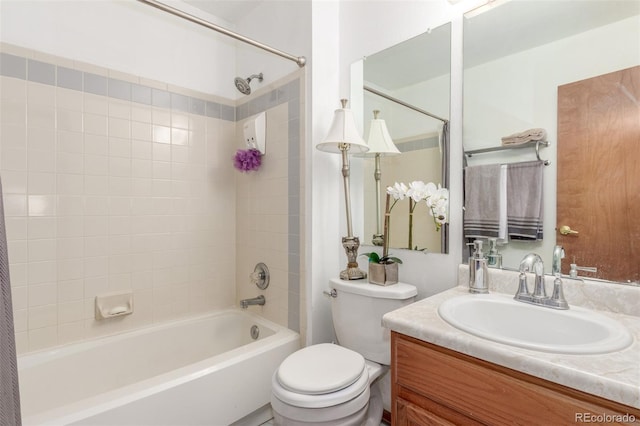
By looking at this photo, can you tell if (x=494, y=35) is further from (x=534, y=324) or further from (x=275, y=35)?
(x=275, y=35)

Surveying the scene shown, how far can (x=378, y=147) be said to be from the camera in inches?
63.5

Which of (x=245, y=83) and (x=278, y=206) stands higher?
(x=245, y=83)

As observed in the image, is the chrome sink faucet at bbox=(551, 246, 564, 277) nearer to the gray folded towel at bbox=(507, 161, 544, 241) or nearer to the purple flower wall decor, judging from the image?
the gray folded towel at bbox=(507, 161, 544, 241)

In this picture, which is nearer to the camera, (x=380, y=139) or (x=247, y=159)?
(x=380, y=139)

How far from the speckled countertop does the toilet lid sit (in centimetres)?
36

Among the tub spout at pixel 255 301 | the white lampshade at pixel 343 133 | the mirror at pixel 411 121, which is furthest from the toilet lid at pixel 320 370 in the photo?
the white lampshade at pixel 343 133

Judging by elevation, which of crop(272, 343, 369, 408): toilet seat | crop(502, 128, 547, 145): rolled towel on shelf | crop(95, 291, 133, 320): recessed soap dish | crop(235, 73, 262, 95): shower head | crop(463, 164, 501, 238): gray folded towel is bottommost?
crop(272, 343, 369, 408): toilet seat

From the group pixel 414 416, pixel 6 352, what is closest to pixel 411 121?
pixel 414 416

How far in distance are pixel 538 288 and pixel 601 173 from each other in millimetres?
411

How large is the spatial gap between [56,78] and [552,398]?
7.49 feet

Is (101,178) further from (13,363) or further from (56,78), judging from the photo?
(13,363)

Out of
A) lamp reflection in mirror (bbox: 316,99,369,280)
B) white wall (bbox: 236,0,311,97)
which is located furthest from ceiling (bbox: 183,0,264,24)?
lamp reflection in mirror (bbox: 316,99,369,280)

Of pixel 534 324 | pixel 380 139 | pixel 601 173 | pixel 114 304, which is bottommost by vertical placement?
pixel 114 304

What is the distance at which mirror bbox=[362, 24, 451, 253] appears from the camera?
138cm
